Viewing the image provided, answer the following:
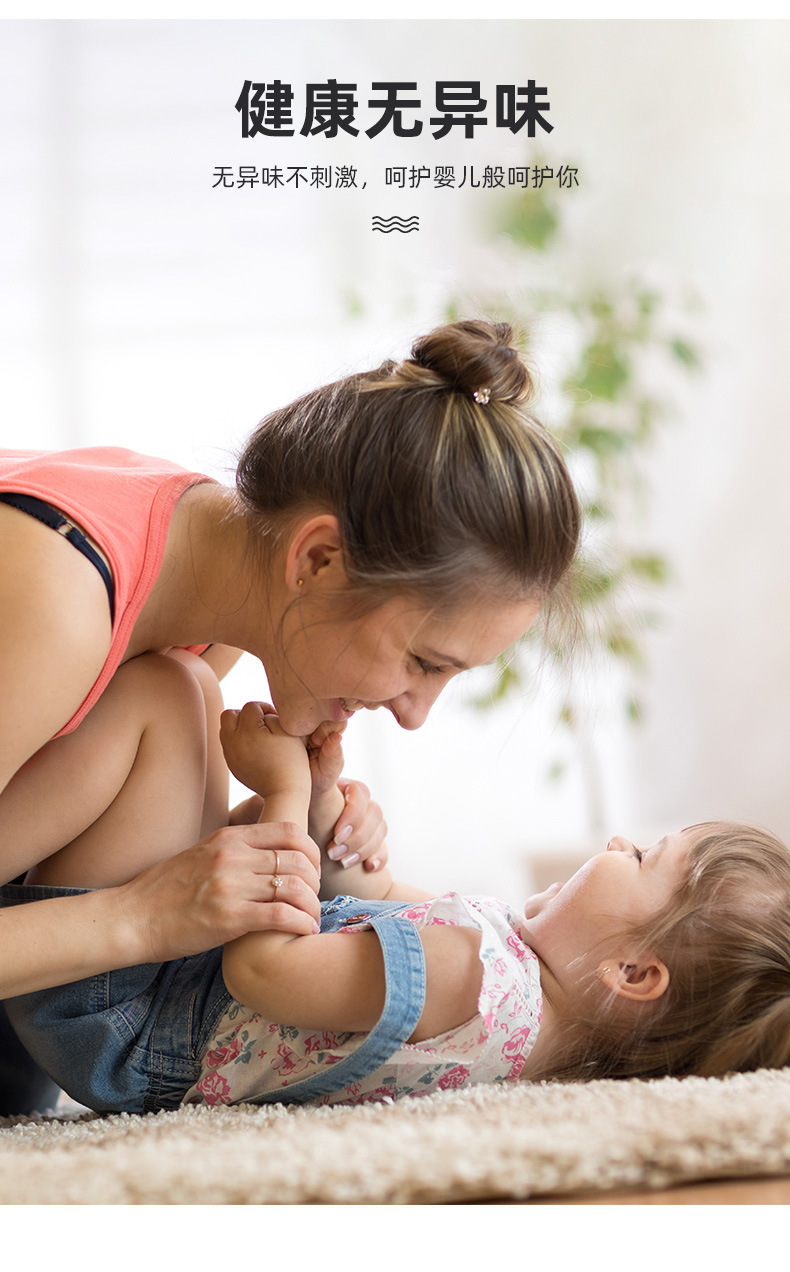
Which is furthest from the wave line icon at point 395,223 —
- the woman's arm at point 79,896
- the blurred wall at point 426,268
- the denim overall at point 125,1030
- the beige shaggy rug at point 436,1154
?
the beige shaggy rug at point 436,1154

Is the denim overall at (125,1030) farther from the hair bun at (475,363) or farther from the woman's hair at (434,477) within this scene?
the hair bun at (475,363)

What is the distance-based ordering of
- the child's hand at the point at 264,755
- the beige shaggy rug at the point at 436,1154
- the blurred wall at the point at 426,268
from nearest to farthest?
the beige shaggy rug at the point at 436,1154 → the child's hand at the point at 264,755 → the blurred wall at the point at 426,268

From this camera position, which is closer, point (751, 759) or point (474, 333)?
point (474, 333)

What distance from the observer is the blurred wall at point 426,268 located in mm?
2346

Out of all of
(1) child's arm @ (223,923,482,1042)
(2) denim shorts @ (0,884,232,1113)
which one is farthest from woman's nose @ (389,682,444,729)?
(2) denim shorts @ (0,884,232,1113)

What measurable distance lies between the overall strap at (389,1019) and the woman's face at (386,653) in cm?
22

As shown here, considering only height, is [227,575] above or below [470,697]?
above

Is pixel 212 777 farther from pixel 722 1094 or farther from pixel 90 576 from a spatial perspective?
pixel 722 1094

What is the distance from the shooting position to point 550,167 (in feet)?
7.89

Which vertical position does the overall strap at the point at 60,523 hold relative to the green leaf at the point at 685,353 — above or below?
below

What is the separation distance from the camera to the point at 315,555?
100cm

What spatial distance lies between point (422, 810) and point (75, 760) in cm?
162

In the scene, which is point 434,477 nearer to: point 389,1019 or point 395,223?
point 389,1019

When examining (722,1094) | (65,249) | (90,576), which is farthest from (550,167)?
(722,1094)
